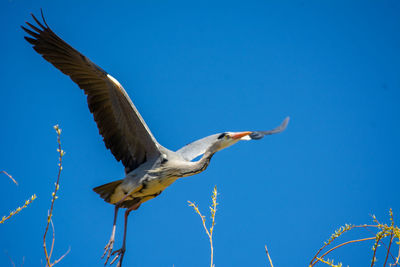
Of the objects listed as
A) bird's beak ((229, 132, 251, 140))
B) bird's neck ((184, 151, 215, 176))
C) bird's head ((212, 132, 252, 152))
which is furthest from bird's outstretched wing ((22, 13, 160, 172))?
bird's beak ((229, 132, 251, 140))

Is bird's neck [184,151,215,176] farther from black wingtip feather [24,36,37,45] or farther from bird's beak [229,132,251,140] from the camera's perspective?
black wingtip feather [24,36,37,45]

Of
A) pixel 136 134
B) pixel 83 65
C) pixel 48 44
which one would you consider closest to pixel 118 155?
pixel 136 134

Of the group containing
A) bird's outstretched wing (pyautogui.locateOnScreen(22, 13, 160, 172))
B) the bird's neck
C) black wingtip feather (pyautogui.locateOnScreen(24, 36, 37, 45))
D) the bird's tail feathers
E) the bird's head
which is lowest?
the bird's tail feathers

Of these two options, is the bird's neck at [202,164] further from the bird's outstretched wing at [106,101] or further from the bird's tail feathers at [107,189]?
the bird's tail feathers at [107,189]

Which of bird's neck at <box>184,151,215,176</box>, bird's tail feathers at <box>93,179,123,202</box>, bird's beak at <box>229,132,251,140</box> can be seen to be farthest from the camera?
bird's tail feathers at <box>93,179,123,202</box>

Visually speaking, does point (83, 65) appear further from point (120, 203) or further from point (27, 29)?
point (120, 203)

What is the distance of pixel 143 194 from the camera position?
4645 millimetres

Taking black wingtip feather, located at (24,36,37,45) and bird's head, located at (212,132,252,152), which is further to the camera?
black wingtip feather, located at (24,36,37,45)

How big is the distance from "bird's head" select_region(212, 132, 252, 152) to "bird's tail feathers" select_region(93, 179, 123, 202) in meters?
1.15

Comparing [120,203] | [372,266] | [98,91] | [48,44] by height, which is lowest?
[372,266]

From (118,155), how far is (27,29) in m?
1.59

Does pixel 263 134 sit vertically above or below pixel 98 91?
below

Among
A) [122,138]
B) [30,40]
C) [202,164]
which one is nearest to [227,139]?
[202,164]

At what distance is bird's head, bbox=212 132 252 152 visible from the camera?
409cm
